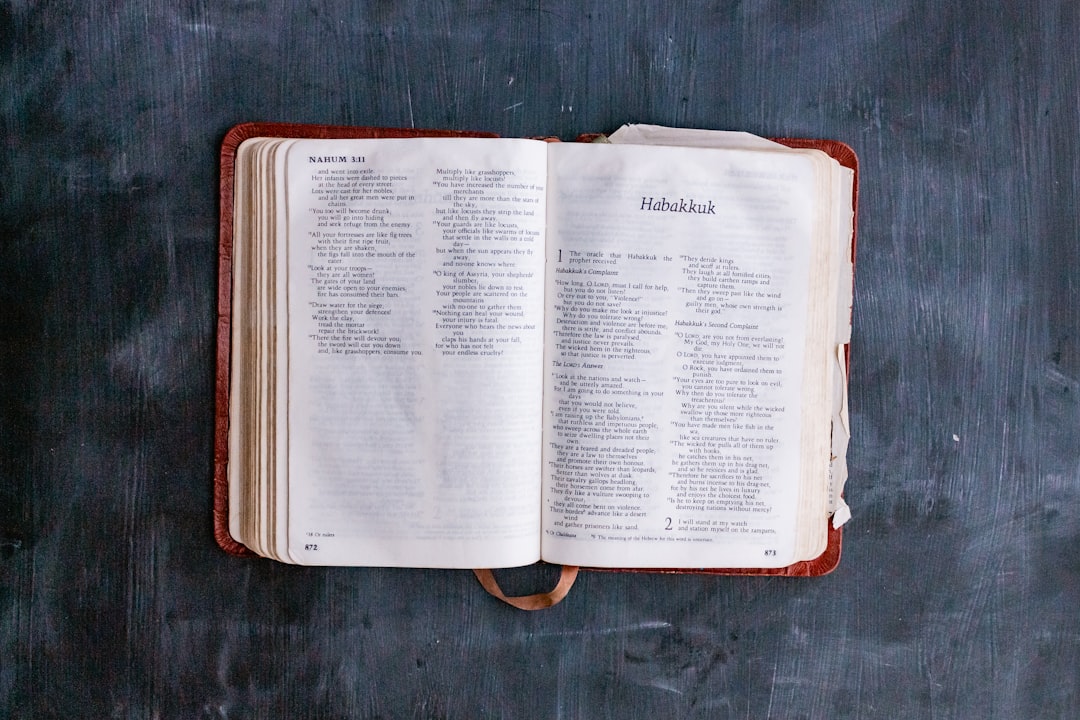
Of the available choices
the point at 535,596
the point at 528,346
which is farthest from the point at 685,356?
the point at 535,596

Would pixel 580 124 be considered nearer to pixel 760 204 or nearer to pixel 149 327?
pixel 760 204

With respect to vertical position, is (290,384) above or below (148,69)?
below

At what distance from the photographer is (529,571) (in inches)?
25.9

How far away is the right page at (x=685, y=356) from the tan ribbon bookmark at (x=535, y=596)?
18mm

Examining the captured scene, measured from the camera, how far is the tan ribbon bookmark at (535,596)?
646mm

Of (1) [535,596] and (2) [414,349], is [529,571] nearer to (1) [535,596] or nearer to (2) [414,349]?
(1) [535,596]

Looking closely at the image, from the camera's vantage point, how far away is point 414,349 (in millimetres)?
620

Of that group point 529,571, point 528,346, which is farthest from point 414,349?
point 529,571

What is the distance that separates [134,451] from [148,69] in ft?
1.07

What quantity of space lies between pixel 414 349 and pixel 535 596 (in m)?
Result: 0.24

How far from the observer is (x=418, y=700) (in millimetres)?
660

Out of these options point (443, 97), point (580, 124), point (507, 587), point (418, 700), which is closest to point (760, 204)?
point (580, 124)

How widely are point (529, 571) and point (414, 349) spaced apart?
0.72 feet

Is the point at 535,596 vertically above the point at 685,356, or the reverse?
the point at 685,356
